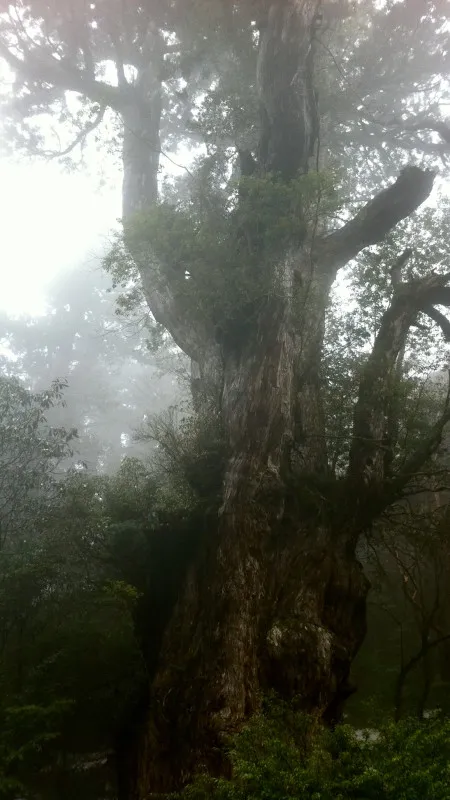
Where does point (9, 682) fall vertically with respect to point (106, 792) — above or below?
above

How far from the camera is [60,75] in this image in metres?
16.0

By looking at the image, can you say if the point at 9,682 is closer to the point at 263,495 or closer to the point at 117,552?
the point at 117,552

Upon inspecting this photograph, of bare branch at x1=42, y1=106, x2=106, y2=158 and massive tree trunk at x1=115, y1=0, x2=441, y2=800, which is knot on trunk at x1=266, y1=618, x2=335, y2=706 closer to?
massive tree trunk at x1=115, y1=0, x2=441, y2=800

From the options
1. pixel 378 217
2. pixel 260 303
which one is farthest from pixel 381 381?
pixel 378 217

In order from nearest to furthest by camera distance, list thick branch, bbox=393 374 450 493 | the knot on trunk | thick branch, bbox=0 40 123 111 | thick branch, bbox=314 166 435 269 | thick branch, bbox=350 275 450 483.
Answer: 1. the knot on trunk
2. thick branch, bbox=393 374 450 493
3. thick branch, bbox=350 275 450 483
4. thick branch, bbox=314 166 435 269
5. thick branch, bbox=0 40 123 111

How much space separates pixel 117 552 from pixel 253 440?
249cm

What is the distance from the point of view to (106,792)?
33.8 ft

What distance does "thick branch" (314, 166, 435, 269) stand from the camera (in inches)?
428

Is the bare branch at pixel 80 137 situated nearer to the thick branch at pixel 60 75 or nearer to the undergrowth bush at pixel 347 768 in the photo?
the thick branch at pixel 60 75

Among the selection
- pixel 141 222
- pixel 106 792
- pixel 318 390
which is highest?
pixel 141 222

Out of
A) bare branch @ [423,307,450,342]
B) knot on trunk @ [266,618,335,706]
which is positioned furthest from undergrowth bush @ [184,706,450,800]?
bare branch @ [423,307,450,342]

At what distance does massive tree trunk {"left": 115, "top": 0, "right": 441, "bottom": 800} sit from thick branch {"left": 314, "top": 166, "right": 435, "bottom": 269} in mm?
24

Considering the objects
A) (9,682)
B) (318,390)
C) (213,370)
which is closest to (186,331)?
(213,370)

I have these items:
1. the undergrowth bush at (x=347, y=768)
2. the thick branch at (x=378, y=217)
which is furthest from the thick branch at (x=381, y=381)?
the undergrowth bush at (x=347, y=768)
